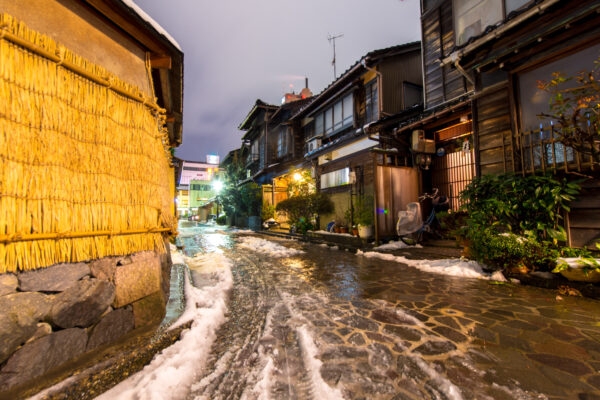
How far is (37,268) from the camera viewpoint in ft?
7.08

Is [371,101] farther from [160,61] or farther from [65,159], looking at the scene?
[65,159]

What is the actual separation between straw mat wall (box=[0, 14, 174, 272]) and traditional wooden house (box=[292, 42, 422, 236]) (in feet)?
28.7

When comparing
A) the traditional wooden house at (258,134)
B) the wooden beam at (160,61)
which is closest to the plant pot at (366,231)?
the wooden beam at (160,61)

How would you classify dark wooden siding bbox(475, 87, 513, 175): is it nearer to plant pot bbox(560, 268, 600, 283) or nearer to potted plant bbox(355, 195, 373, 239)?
plant pot bbox(560, 268, 600, 283)

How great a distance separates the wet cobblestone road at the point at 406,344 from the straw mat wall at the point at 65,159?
191cm

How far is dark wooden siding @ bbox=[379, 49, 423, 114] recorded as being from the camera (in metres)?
12.9

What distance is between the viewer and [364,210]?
1048 centimetres

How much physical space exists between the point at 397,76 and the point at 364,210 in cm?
841

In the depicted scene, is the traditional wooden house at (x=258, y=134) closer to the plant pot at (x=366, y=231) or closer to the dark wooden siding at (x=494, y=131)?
the plant pot at (x=366, y=231)

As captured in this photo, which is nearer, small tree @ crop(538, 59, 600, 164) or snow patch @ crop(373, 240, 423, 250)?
small tree @ crop(538, 59, 600, 164)

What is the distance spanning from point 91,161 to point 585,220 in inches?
337

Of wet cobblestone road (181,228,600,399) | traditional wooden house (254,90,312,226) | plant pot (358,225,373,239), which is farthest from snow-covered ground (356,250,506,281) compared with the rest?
traditional wooden house (254,90,312,226)

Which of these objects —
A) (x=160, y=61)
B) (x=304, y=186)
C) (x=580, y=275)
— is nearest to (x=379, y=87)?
(x=304, y=186)

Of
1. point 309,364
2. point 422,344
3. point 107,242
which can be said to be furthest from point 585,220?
point 107,242
